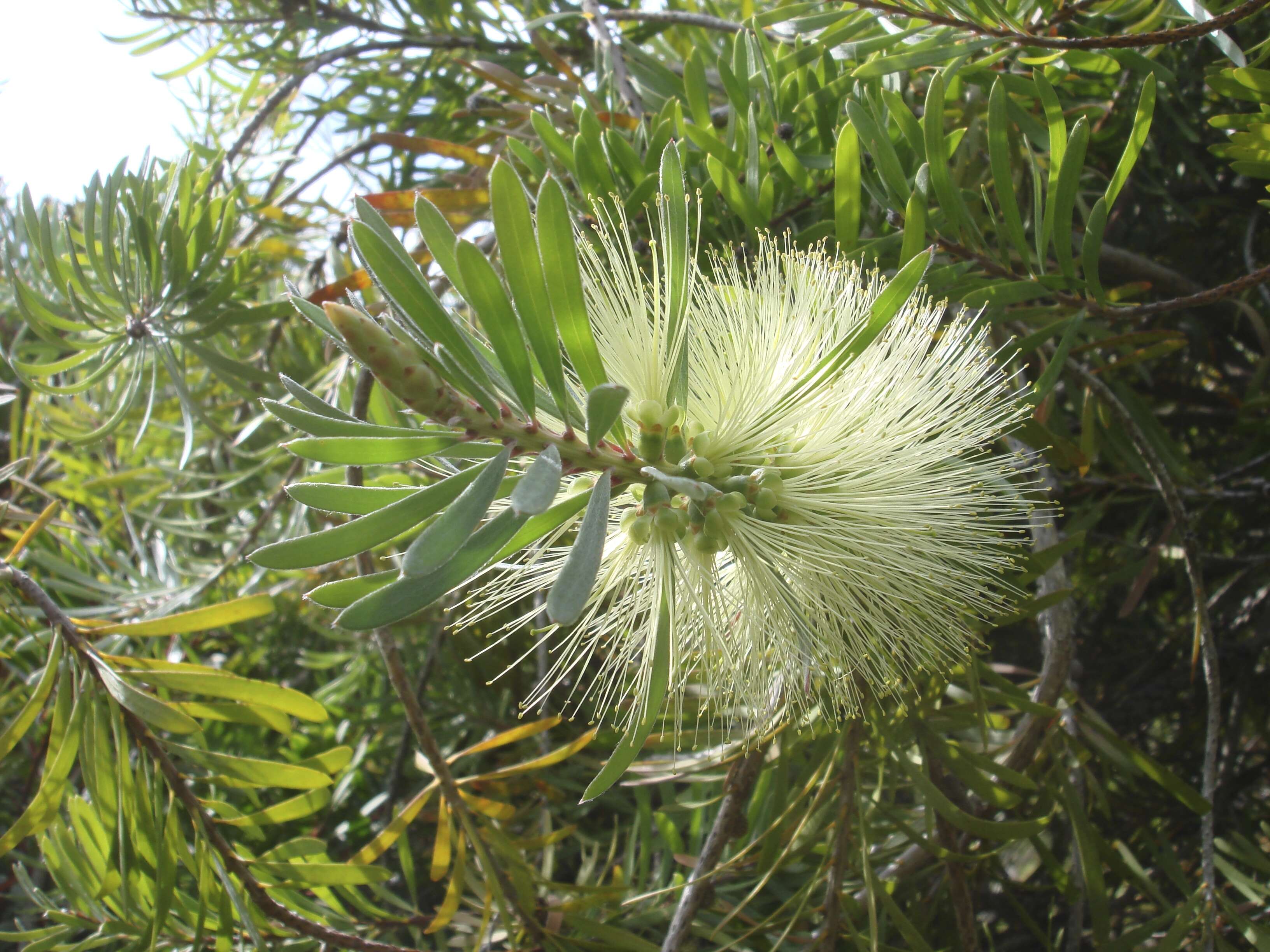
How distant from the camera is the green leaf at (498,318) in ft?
1.67

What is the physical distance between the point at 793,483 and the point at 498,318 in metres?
0.31

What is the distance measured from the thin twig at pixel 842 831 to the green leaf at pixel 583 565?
22.5 inches

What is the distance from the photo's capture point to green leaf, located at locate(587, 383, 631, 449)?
0.50 m

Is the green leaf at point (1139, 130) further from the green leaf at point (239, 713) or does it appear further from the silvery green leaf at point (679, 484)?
the green leaf at point (239, 713)

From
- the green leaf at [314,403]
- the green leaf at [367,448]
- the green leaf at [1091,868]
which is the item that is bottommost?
Result: the green leaf at [1091,868]

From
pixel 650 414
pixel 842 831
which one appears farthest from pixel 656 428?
pixel 842 831

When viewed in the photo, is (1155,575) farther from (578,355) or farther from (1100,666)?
(578,355)

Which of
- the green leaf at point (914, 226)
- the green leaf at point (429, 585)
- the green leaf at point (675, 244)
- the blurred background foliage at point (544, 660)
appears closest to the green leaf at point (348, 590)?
the green leaf at point (429, 585)

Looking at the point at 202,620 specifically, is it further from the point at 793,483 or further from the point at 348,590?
the point at 793,483

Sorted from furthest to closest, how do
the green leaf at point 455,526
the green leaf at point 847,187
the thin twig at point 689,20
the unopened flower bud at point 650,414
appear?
the thin twig at point 689,20 < the green leaf at point 847,187 < the unopened flower bud at point 650,414 < the green leaf at point 455,526

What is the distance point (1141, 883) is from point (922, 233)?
0.93m

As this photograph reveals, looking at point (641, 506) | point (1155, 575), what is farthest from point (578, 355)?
point (1155, 575)

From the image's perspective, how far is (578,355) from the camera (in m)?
0.57

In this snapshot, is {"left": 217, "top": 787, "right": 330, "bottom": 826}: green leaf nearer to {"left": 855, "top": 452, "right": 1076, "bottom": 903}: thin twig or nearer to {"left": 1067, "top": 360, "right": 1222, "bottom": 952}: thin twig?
{"left": 855, "top": 452, "right": 1076, "bottom": 903}: thin twig
